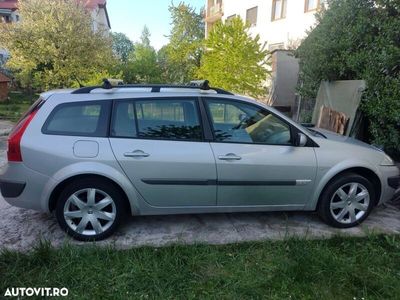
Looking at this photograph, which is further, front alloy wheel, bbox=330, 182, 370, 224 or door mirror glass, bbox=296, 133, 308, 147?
front alloy wheel, bbox=330, 182, 370, 224

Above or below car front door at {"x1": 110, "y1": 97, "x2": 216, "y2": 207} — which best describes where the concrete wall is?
below

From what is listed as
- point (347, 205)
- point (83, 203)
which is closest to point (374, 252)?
point (347, 205)

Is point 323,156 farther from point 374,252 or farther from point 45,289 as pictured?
point 45,289

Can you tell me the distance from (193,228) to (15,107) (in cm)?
1572

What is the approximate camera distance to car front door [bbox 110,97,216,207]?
3.52 m

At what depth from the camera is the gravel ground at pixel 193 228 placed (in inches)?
144

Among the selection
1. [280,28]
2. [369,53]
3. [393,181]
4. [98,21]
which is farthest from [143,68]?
[98,21]

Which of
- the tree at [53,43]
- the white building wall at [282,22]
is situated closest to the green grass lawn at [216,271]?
the tree at [53,43]

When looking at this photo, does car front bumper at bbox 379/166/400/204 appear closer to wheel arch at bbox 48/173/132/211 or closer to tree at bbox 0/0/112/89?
wheel arch at bbox 48/173/132/211

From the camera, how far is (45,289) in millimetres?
2801

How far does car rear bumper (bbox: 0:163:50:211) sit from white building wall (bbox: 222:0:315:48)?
53.6 feet

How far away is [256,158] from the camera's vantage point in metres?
3.69

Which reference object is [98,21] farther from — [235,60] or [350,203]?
[350,203]

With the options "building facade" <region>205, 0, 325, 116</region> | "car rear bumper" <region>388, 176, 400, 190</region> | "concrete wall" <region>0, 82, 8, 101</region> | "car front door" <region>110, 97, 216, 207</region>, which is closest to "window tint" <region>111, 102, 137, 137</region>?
"car front door" <region>110, 97, 216, 207</region>
